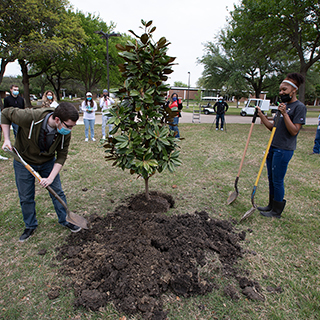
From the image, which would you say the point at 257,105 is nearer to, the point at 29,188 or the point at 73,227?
the point at 73,227

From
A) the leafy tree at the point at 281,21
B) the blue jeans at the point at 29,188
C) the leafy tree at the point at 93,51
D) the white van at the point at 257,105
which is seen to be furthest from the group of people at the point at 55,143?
the leafy tree at the point at 93,51

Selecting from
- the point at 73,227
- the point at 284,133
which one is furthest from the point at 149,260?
the point at 284,133

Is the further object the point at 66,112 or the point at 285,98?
the point at 285,98

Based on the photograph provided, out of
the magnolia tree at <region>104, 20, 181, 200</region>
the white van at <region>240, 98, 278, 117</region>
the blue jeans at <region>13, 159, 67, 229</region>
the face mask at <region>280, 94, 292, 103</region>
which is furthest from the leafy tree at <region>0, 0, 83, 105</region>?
the face mask at <region>280, 94, 292, 103</region>

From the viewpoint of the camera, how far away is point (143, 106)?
3.18m

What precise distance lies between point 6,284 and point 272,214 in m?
3.91

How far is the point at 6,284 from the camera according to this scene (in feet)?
7.77

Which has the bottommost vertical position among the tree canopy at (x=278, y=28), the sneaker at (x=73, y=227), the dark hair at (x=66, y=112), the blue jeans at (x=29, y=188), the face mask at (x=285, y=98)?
the sneaker at (x=73, y=227)

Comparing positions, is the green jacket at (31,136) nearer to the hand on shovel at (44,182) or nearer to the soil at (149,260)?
the hand on shovel at (44,182)

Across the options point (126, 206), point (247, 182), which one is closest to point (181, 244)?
point (126, 206)

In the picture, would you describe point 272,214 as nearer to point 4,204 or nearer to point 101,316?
point 101,316

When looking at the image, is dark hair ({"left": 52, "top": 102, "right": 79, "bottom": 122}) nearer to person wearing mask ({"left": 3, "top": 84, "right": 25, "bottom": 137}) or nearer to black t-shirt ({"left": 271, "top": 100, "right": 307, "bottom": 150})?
black t-shirt ({"left": 271, "top": 100, "right": 307, "bottom": 150})

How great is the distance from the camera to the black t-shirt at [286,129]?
3.20m

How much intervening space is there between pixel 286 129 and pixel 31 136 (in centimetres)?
359
